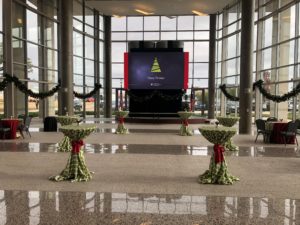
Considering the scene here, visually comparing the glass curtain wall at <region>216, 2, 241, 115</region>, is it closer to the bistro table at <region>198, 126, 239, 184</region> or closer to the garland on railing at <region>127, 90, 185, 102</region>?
the garland on railing at <region>127, 90, 185, 102</region>

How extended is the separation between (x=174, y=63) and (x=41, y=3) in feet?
29.7

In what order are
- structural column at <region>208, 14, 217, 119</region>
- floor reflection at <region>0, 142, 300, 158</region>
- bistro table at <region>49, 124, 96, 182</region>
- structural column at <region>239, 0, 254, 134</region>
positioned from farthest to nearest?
structural column at <region>208, 14, 217, 119</region> < structural column at <region>239, 0, 254, 134</region> < floor reflection at <region>0, 142, 300, 158</region> < bistro table at <region>49, 124, 96, 182</region>

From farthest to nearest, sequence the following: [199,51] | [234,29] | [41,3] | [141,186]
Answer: [199,51] < [234,29] < [41,3] < [141,186]

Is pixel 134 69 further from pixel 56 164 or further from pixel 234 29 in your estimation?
pixel 56 164

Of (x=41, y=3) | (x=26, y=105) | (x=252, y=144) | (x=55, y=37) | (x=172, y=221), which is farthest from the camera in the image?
(x=55, y=37)

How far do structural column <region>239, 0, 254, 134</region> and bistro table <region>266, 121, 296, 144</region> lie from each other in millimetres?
3118

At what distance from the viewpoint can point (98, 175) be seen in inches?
270

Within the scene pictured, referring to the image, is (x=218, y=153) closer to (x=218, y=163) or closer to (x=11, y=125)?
(x=218, y=163)

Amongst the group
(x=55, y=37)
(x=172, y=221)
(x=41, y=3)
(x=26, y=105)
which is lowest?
(x=172, y=221)

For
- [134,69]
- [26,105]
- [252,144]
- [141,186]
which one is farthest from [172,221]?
[134,69]

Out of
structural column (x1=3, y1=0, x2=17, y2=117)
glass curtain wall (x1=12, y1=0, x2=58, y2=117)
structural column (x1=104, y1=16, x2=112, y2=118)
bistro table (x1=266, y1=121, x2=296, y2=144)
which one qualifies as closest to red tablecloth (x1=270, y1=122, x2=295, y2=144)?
bistro table (x1=266, y1=121, x2=296, y2=144)

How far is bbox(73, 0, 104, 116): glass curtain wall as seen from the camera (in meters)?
22.9

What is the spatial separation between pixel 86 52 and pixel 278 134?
636 inches

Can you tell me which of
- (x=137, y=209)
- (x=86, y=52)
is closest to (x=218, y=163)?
(x=137, y=209)
